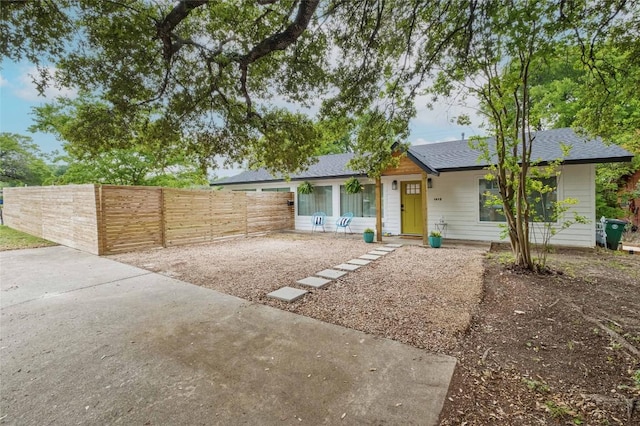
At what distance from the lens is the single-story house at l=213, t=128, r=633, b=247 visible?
7.33m

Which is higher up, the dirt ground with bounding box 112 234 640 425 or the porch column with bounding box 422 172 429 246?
the porch column with bounding box 422 172 429 246

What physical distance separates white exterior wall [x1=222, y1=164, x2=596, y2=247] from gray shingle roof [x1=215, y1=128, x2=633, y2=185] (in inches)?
14.7

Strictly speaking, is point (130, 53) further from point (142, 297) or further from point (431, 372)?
point (431, 372)

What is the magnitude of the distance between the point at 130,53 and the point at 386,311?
15.2ft

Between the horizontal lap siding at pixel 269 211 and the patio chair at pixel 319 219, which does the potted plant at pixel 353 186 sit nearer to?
the patio chair at pixel 319 219

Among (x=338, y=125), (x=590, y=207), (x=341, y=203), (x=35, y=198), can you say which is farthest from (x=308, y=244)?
(x=35, y=198)

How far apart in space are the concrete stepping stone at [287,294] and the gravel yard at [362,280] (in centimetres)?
10

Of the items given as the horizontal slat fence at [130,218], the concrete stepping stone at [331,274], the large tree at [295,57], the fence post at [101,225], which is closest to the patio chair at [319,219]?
the horizontal slat fence at [130,218]

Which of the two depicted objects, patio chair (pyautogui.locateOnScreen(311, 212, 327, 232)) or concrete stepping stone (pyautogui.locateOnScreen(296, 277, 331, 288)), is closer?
concrete stepping stone (pyautogui.locateOnScreen(296, 277, 331, 288))

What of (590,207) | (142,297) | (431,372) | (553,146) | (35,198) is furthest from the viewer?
(35,198)

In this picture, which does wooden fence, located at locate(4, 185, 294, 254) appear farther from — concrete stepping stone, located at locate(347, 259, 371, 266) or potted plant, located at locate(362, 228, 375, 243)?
concrete stepping stone, located at locate(347, 259, 371, 266)

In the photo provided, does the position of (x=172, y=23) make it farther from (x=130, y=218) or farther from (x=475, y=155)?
(x=475, y=155)

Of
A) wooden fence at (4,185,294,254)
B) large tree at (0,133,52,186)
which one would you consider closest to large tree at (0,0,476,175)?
wooden fence at (4,185,294,254)

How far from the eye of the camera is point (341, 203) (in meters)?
11.3
